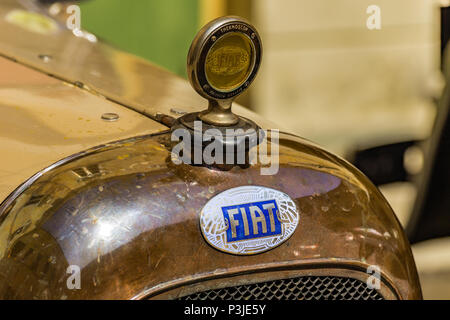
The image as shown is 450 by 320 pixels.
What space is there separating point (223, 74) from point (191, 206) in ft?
0.78

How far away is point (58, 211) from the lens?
1.24 m

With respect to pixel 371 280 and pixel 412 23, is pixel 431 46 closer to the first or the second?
pixel 412 23

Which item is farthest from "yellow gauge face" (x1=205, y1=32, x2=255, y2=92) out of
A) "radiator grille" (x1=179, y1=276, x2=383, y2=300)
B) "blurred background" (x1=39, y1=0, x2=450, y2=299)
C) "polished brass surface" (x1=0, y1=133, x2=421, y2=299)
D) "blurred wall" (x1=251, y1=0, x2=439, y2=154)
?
"blurred wall" (x1=251, y1=0, x2=439, y2=154)

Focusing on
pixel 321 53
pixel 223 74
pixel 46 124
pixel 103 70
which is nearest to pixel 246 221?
pixel 223 74

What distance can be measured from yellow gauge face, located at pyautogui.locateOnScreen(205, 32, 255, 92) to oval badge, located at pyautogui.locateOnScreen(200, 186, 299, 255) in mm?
189

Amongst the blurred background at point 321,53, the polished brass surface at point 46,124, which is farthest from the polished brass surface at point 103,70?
the blurred background at point 321,53

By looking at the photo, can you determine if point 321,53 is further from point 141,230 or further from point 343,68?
point 141,230

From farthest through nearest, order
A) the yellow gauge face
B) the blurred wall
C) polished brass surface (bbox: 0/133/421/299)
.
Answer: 1. the blurred wall
2. the yellow gauge face
3. polished brass surface (bbox: 0/133/421/299)

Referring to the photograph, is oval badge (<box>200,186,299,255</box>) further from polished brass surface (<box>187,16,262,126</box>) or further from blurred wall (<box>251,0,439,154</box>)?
blurred wall (<box>251,0,439,154</box>)

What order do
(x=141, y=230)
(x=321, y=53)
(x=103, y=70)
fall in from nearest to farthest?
(x=141, y=230) < (x=103, y=70) < (x=321, y=53)

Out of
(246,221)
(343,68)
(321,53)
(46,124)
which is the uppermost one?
(46,124)

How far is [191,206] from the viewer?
1.28 meters

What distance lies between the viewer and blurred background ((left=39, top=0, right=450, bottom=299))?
5.80m
